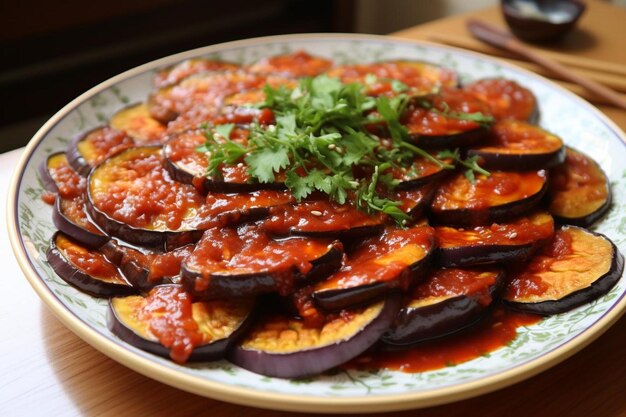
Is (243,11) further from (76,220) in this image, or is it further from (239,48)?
(76,220)

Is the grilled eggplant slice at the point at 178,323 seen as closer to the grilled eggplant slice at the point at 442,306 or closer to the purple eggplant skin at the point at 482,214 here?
the grilled eggplant slice at the point at 442,306

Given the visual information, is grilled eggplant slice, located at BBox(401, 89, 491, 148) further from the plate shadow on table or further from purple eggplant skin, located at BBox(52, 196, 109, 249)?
purple eggplant skin, located at BBox(52, 196, 109, 249)

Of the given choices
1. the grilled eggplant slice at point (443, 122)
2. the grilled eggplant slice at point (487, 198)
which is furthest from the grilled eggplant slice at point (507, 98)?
the grilled eggplant slice at point (487, 198)

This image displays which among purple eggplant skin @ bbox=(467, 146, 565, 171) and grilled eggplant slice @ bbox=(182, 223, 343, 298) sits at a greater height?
purple eggplant skin @ bbox=(467, 146, 565, 171)

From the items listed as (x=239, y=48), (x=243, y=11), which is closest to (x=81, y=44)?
(x=243, y=11)

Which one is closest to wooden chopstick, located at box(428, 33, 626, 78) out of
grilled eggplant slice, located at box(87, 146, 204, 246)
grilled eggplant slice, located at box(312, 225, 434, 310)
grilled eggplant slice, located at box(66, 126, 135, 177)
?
grilled eggplant slice, located at box(312, 225, 434, 310)

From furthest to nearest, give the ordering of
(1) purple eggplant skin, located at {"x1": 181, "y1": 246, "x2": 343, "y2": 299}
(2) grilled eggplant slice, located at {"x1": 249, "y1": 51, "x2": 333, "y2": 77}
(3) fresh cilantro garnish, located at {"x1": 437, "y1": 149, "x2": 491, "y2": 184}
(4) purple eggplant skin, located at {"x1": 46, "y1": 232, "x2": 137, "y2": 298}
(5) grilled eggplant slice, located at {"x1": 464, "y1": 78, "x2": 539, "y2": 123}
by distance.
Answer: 1. (2) grilled eggplant slice, located at {"x1": 249, "y1": 51, "x2": 333, "y2": 77}
2. (5) grilled eggplant slice, located at {"x1": 464, "y1": 78, "x2": 539, "y2": 123}
3. (3) fresh cilantro garnish, located at {"x1": 437, "y1": 149, "x2": 491, "y2": 184}
4. (4) purple eggplant skin, located at {"x1": 46, "y1": 232, "x2": 137, "y2": 298}
5. (1) purple eggplant skin, located at {"x1": 181, "y1": 246, "x2": 343, "y2": 299}

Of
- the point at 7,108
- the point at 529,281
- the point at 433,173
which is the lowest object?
the point at 7,108
